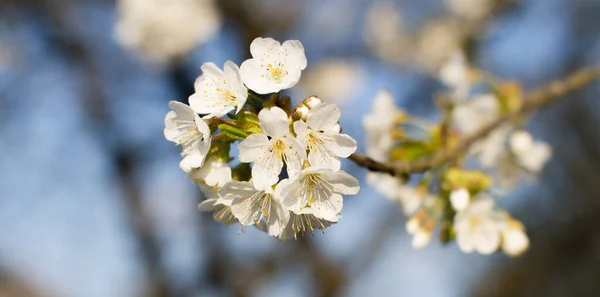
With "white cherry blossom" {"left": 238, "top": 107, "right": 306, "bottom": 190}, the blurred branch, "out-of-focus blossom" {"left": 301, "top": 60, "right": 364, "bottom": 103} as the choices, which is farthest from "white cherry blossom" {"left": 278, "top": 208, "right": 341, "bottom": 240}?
"out-of-focus blossom" {"left": 301, "top": 60, "right": 364, "bottom": 103}

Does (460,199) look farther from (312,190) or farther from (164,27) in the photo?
(164,27)

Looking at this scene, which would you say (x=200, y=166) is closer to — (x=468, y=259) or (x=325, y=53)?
(x=325, y=53)

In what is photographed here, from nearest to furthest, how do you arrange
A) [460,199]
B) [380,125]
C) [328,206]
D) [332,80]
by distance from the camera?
1. [328,206]
2. [460,199]
3. [380,125]
4. [332,80]

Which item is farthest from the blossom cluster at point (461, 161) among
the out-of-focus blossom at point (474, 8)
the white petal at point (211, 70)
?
the out-of-focus blossom at point (474, 8)

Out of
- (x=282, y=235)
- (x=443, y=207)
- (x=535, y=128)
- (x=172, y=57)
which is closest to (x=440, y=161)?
(x=443, y=207)

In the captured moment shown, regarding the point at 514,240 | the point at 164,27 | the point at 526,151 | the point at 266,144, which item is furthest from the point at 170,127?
the point at 164,27

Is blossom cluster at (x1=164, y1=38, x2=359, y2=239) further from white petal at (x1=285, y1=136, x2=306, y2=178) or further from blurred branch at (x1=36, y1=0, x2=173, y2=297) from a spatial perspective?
blurred branch at (x1=36, y1=0, x2=173, y2=297)
